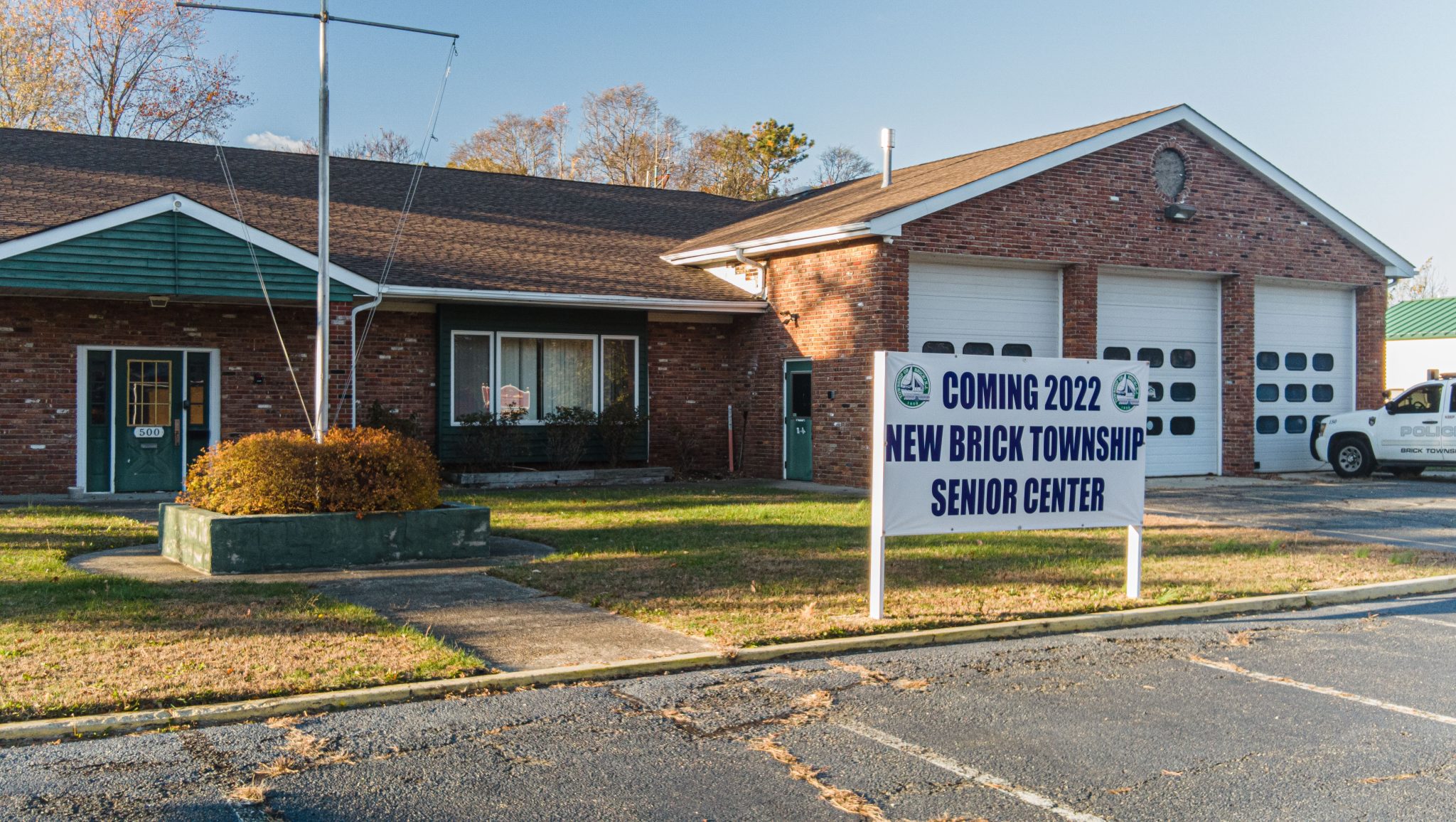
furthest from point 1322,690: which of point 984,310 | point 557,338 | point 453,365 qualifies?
point 557,338

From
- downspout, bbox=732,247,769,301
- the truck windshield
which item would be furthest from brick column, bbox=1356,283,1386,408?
downspout, bbox=732,247,769,301

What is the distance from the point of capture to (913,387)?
354 inches

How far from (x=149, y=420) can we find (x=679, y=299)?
8.08 meters

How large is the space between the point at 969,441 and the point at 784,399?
38.3 ft

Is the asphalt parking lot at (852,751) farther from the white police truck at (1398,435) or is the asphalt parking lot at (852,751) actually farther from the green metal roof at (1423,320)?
the green metal roof at (1423,320)

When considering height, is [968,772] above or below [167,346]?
below

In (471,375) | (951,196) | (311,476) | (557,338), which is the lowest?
(311,476)

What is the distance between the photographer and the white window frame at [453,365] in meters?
19.8

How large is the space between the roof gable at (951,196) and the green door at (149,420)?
891 cm

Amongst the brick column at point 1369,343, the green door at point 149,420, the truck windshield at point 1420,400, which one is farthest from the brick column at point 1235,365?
the green door at point 149,420

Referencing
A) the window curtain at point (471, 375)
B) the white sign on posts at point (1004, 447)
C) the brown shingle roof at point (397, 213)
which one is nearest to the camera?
the white sign on posts at point (1004, 447)

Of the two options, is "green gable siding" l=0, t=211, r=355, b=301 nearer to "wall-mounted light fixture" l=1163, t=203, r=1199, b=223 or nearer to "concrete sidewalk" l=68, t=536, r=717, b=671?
"concrete sidewalk" l=68, t=536, r=717, b=671

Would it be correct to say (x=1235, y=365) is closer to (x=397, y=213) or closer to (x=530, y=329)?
(x=530, y=329)

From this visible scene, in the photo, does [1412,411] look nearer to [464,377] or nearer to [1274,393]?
[1274,393]
